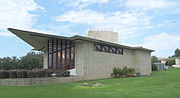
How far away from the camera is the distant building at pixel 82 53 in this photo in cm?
1605

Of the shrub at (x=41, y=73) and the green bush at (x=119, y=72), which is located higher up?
the shrub at (x=41, y=73)

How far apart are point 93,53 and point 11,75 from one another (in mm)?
7666

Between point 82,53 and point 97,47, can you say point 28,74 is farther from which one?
point 97,47

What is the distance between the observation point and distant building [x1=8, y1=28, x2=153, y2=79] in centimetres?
1605

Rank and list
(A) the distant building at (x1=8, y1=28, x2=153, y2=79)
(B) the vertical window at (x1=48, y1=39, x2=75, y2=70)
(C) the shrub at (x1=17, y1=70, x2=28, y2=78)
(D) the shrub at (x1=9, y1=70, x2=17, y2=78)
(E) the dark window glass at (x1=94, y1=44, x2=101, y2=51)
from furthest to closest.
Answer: (E) the dark window glass at (x1=94, y1=44, x2=101, y2=51) → (B) the vertical window at (x1=48, y1=39, x2=75, y2=70) → (A) the distant building at (x1=8, y1=28, x2=153, y2=79) → (D) the shrub at (x1=9, y1=70, x2=17, y2=78) → (C) the shrub at (x1=17, y1=70, x2=28, y2=78)

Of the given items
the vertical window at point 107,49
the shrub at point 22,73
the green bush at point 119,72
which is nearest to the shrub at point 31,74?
the shrub at point 22,73

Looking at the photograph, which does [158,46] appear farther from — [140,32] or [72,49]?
[72,49]

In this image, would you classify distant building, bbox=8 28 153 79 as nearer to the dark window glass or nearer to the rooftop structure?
the dark window glass

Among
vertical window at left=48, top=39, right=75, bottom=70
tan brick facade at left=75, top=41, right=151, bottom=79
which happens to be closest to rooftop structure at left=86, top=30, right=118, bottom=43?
tan brick facade at left=75, top=41, right=151, bottom=79

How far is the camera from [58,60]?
18.5m

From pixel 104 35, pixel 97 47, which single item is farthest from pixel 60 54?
pixel 104 35

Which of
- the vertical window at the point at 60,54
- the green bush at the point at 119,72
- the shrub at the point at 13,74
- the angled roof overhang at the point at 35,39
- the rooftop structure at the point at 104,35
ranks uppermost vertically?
the rooftop structure at the point at 104,35

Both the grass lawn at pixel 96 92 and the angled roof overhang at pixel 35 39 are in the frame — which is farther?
the angled roof overhang at pixel 35 39

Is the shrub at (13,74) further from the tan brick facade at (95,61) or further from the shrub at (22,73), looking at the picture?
the tan brick facade at (95,61)
